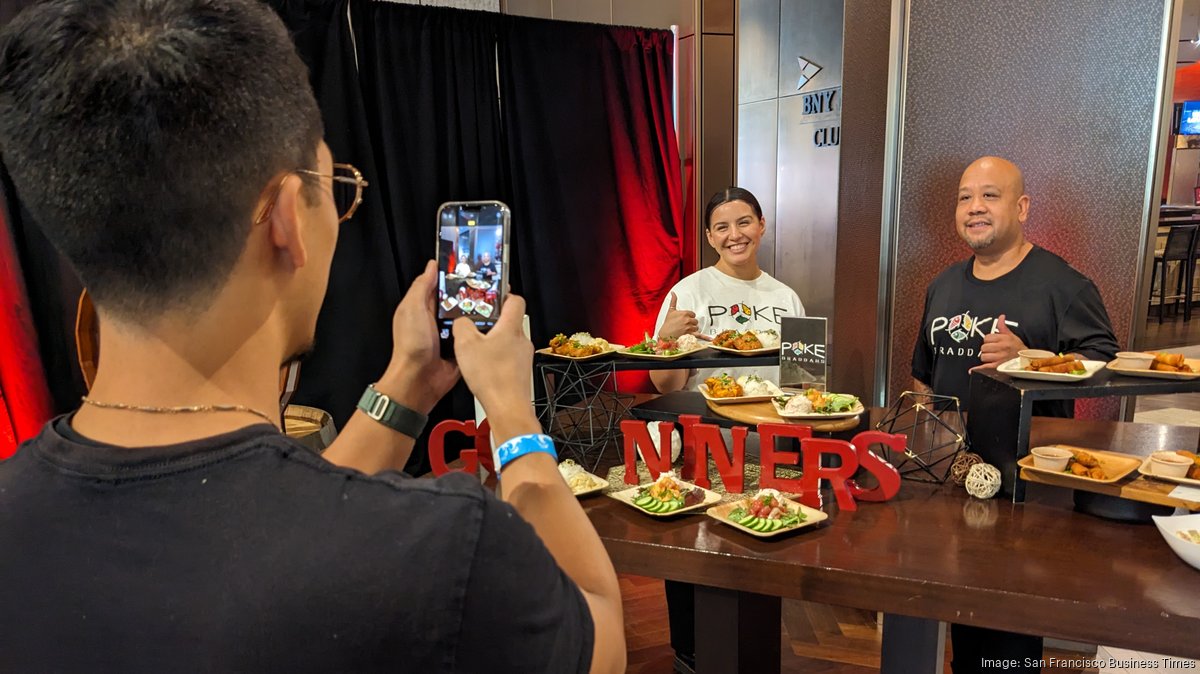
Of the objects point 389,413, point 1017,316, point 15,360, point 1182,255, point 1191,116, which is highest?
point 1191,116

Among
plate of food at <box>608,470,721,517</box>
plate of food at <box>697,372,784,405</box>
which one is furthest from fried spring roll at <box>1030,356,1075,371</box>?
plate of food at <box>608,470,721,517</box>

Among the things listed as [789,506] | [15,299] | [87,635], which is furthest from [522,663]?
[15,299]

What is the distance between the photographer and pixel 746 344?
239cm

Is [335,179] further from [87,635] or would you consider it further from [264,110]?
[87,635]

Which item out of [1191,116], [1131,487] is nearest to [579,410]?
[1131,487]

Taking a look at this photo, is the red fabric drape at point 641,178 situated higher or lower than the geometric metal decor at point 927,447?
higher

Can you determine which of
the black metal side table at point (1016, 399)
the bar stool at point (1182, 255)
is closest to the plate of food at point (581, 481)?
the black metal side table at point (1016, 399)

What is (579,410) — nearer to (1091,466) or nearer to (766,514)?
(766,514)

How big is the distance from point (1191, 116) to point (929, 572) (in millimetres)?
12635

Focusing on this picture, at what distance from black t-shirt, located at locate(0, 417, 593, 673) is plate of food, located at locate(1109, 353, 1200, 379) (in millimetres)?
1738

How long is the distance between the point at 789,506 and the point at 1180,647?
27.5 inches

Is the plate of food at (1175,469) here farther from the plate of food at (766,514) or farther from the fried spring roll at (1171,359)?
the plate of food at (766,514)

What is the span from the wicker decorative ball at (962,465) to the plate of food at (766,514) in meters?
0.39

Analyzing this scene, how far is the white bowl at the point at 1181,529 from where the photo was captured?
1353mm
